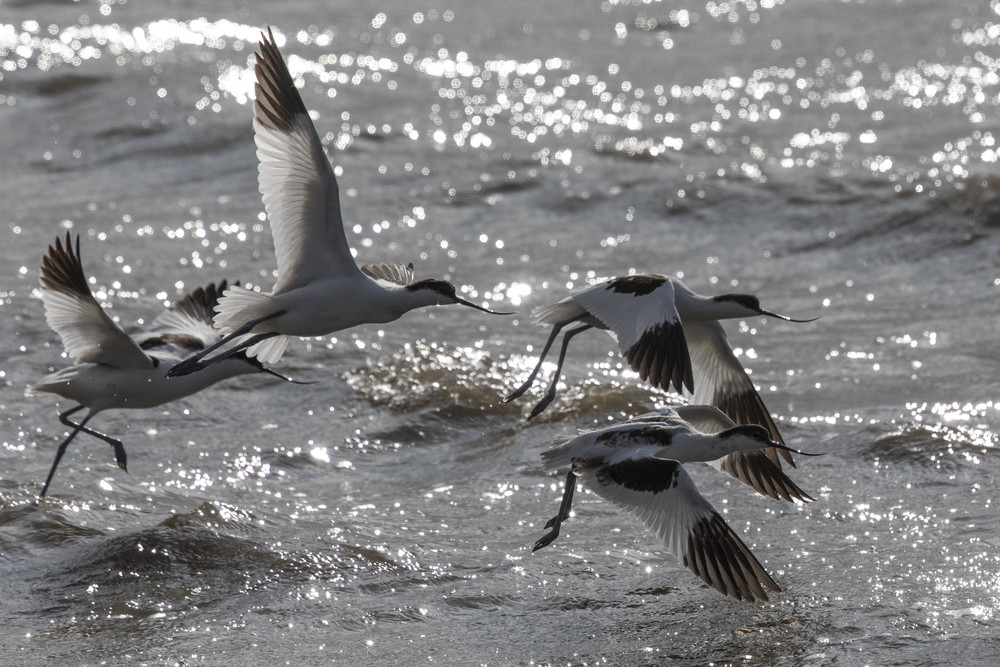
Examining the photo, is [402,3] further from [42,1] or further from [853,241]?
[853,241]

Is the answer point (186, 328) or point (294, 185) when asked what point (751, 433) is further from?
point (186, 328)

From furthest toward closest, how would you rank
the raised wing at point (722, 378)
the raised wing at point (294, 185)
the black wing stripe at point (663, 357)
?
the raised wing at point (722, 378)
the raised wing at point (294, 185)
the black wing stripe at point (663, 357)

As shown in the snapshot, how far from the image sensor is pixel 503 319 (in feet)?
33.0

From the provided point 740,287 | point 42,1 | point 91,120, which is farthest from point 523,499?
point 42,1

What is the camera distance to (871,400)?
8.27 metres

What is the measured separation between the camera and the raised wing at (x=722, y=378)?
675cm

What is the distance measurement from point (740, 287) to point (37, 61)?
419 inches

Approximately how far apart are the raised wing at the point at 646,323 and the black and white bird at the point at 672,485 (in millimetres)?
258

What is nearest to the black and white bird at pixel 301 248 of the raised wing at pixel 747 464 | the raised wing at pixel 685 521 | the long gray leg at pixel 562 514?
the long gray leg at pixel 562 514

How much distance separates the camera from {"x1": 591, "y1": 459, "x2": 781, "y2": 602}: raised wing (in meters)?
5.42

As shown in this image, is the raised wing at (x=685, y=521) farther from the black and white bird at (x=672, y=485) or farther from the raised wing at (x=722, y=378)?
the raised wing at (x=722, y=378)

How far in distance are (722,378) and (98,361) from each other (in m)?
3.16

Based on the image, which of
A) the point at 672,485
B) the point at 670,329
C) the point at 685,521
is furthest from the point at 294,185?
the point at 685,521

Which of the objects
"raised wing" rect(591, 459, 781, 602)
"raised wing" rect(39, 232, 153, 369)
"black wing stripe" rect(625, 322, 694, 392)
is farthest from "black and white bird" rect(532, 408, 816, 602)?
"raised wing" rect(39, 232, 153, 369)
